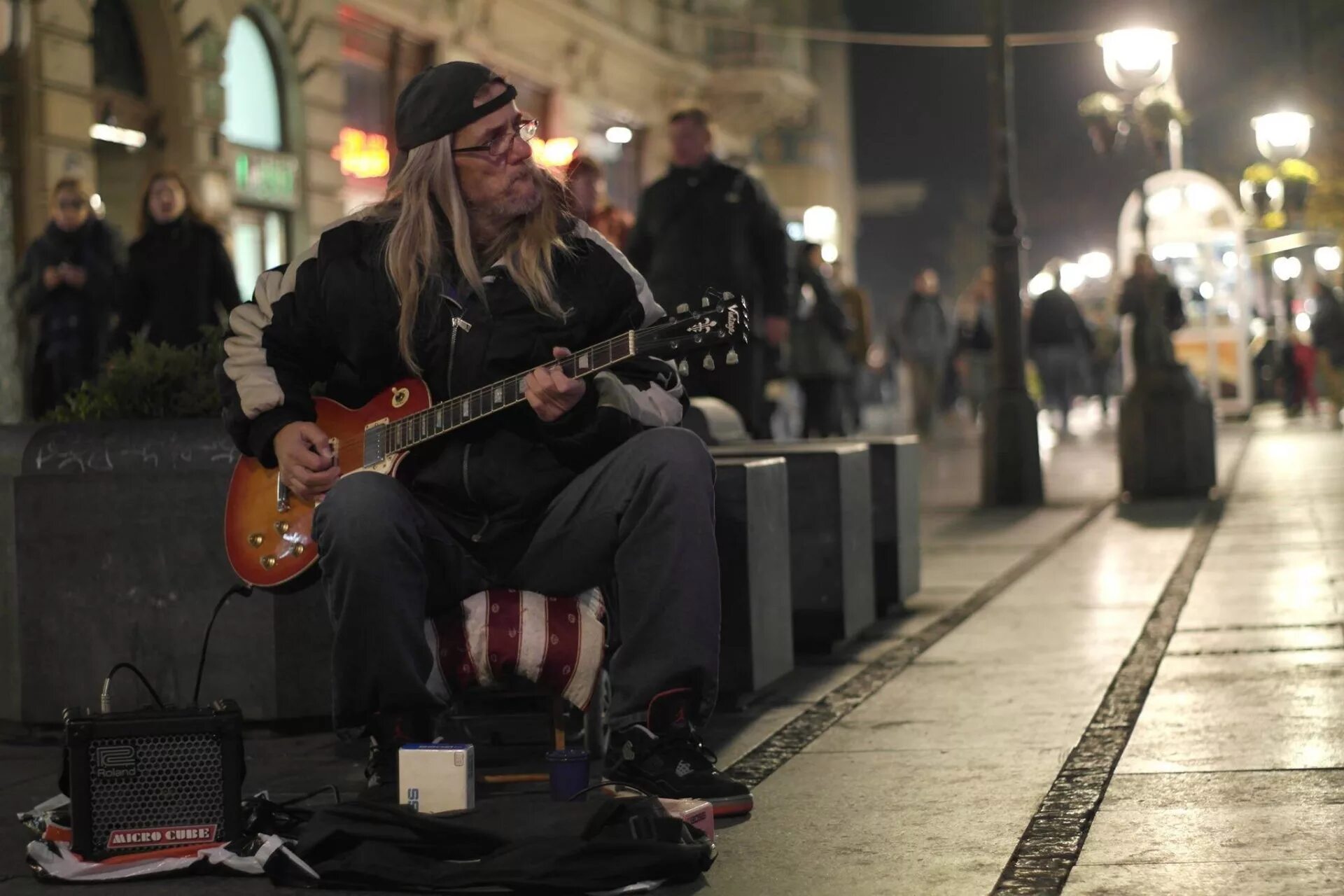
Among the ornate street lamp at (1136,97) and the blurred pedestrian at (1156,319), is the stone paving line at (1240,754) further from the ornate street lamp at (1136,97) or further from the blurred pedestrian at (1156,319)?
the ornate street lamp at (1136,97)

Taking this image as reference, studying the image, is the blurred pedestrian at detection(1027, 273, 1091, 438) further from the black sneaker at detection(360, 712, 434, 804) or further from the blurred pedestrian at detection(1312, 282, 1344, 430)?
the black sneaker at detection(360, 712, 434, 804)

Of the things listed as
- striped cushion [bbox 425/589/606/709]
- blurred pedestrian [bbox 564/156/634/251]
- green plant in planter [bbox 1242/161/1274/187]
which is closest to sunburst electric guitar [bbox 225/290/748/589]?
striped cushion [bbox 425/589/606/709]

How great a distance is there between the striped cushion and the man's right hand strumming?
38cm

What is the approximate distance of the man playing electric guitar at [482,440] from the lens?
4.25 m

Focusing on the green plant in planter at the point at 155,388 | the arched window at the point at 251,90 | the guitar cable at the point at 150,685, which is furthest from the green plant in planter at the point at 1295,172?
the guitar cable at the point at 150,685

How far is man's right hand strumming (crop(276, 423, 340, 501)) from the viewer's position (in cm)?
448

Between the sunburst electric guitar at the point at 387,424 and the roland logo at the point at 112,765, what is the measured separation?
2.37 feet

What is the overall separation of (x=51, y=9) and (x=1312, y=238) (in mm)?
22557

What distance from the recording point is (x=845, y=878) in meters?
3.65

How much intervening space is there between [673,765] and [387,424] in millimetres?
950

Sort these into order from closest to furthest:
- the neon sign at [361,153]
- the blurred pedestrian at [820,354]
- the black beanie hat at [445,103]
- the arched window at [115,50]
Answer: the black beanie hat at [445,103] → the blurred pedestrian at [820,354] → the arched window at [115,50] → the neon sign at [361,153]

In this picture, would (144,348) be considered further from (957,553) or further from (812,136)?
(812,136)

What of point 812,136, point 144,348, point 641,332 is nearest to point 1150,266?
point 144,348

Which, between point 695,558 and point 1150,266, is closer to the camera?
point 695,558
